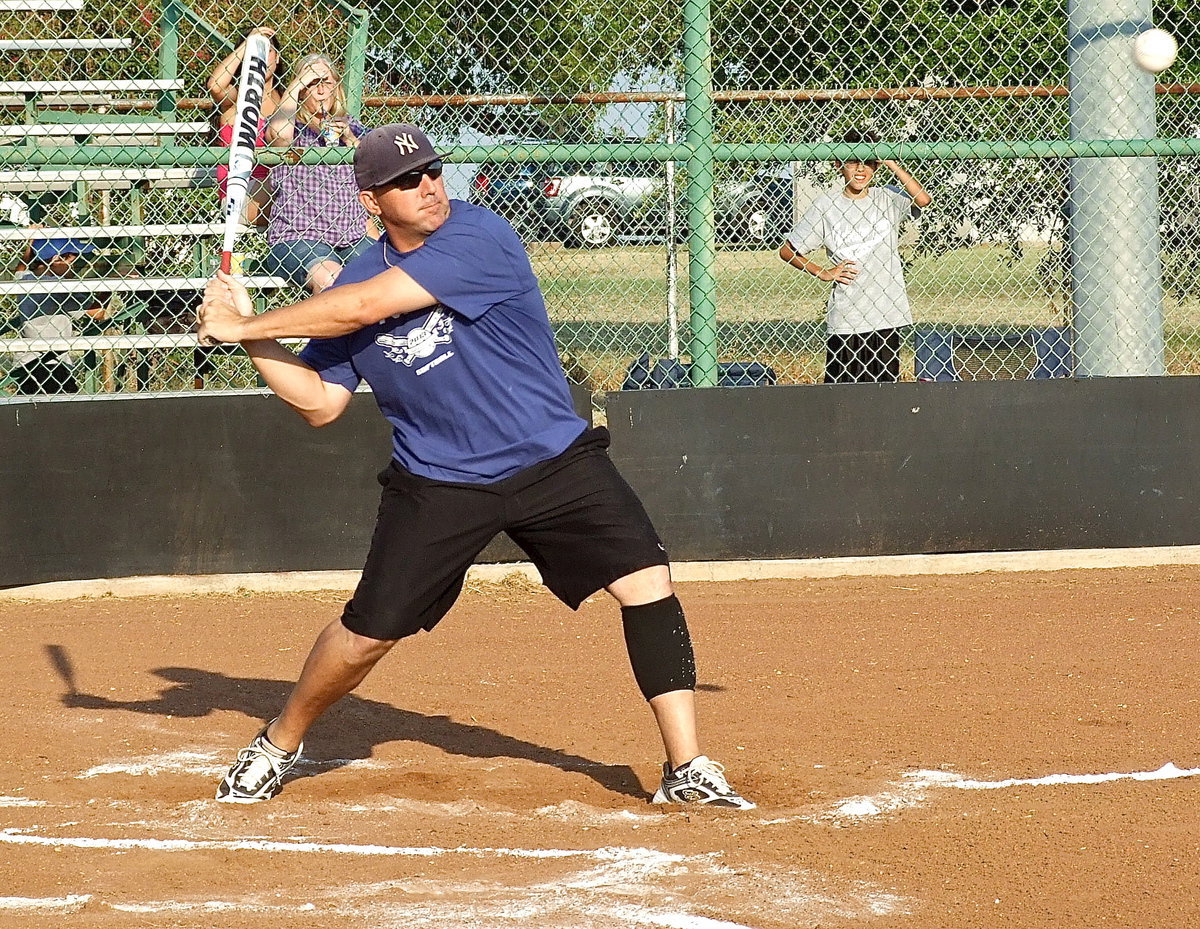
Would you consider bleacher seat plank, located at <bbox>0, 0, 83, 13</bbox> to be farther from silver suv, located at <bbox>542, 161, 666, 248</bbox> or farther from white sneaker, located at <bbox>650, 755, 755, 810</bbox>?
white sneaker, located at <bbox>650, 755, 755, 810</bbox>

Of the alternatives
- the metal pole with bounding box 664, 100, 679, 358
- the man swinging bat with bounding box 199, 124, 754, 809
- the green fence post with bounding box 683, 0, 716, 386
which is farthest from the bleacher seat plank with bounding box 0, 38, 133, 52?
the man swinging bat with bounding box 199, 124, 754, 809

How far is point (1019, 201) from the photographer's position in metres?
8.95

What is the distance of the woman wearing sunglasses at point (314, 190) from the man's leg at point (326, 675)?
327cm

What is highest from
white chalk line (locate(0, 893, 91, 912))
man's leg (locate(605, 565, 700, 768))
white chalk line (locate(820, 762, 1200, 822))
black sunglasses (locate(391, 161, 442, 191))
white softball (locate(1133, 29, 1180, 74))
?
white softball (locate(1133, 29, 1180, 74))

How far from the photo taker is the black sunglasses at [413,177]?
13.2ft

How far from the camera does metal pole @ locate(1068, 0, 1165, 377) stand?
771 cm

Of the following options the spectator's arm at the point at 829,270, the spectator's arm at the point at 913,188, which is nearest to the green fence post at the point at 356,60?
the spectator's arm at the point at 829,270

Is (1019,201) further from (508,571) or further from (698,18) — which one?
(508,571)

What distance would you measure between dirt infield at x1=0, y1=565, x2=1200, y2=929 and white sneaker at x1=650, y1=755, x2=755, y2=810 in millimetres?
50

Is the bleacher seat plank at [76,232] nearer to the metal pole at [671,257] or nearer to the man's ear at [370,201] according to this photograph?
the metal pole at [671,257]

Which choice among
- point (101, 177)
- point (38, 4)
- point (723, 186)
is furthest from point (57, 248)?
point (723, 186)

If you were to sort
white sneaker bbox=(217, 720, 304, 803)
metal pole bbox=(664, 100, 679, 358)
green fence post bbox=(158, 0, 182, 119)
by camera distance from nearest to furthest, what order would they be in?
white sneaker bbox=(217, 720, 304, 803) < metal pole bbox=(664, 100, 679, 358) < green fence post bbox=(158, 0, 182, 119)

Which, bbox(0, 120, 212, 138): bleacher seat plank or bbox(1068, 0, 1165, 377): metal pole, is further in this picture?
bbox(0, 120, 212, 138): bleacher seat plank

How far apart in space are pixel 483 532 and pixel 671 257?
413cm
